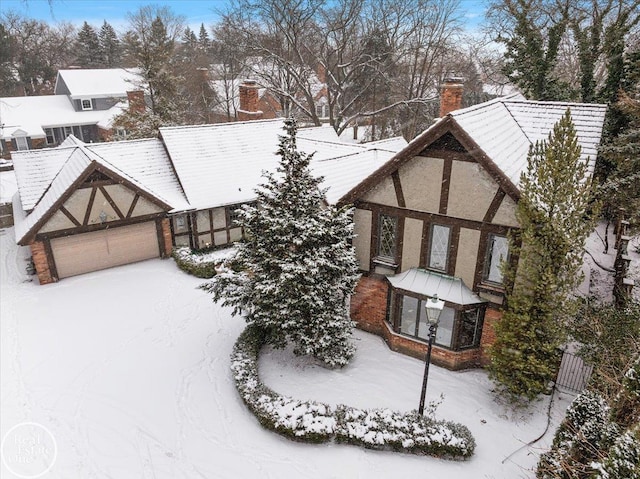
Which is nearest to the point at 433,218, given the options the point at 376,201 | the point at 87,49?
the point at 376,201

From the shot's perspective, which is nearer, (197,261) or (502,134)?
(502,134)

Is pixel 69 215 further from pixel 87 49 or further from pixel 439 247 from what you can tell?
pixel 87 49

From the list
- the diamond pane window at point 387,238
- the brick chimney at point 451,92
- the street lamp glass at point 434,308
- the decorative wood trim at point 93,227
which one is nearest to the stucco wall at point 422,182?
the diamond pane window at point 387,238

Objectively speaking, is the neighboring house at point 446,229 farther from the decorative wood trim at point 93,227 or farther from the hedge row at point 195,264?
the decorative wood trim at point 93,227

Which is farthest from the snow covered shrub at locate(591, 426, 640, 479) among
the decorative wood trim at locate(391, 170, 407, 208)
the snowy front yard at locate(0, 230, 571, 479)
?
the decorative wood trim at locate(391, 170, 407, 208)

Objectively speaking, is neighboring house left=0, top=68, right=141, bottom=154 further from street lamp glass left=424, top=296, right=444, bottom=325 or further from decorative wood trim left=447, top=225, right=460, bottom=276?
street lamp glass left=424, top=296, right=444, bottom=325

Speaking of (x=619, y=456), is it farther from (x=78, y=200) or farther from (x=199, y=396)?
(x=78, y=200)

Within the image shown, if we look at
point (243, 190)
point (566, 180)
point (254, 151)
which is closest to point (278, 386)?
point (566, 180)
